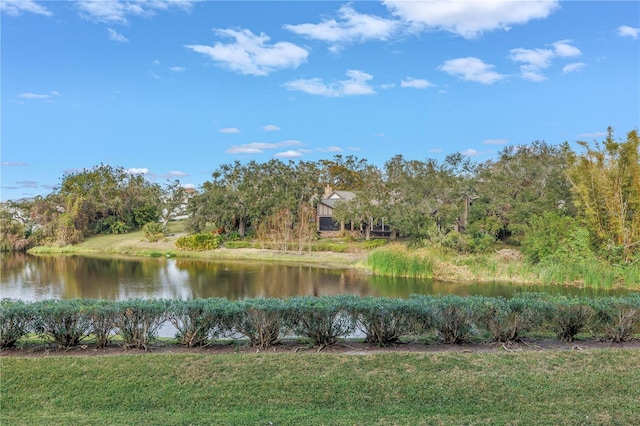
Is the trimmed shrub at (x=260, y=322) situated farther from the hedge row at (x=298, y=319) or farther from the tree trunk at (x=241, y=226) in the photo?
the tree trunk at (x=241, y=226)

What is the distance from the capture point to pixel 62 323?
5781mm

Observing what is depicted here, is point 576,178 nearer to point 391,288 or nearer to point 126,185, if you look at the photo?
point 391,288

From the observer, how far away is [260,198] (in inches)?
1195

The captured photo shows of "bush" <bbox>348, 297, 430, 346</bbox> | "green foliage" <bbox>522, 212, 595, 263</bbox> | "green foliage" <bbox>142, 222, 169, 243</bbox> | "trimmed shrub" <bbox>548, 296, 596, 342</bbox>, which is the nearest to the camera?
"bush" <bbox>348, 297, 430, 346</bbox>

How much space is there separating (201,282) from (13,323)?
11.8 m

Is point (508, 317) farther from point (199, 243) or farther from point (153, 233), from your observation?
point (153, 233)

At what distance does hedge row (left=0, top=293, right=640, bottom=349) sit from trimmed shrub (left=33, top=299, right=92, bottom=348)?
11 millimetres

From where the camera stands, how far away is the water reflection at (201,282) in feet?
48.5

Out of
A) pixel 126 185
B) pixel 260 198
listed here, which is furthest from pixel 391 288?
pixel 126 185

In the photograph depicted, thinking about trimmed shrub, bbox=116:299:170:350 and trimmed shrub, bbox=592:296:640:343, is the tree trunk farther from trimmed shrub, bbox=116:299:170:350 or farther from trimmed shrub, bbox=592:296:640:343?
trimmed shrub, bbox=592:296:640:343

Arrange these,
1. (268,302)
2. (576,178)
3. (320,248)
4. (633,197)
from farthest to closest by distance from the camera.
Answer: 1. (320,248)
2. (576,178)
3. (633,197)
4. (268,302)

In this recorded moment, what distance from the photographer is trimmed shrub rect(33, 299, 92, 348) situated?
571cm

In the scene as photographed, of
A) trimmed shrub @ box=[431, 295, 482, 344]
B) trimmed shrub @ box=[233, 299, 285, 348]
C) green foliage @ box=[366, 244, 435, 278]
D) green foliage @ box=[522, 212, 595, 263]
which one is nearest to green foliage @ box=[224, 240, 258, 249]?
green foliage @ box=[366, 244, 435, 278]

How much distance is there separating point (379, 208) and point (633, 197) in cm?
1319
